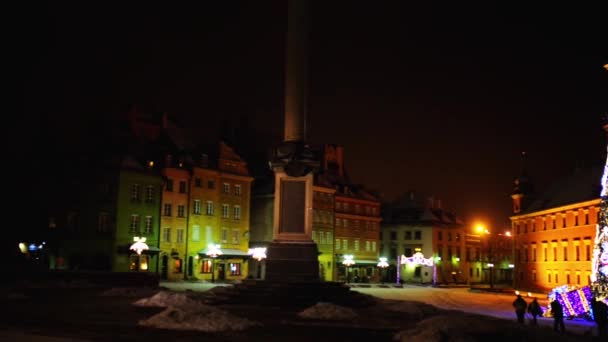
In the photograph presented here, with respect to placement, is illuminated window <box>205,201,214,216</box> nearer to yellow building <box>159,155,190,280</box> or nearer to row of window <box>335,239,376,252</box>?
yellow building <box>159,155,190,280</box>

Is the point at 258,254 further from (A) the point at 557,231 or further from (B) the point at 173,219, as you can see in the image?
(A) the point at 557,231

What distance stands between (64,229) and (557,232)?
4609cm

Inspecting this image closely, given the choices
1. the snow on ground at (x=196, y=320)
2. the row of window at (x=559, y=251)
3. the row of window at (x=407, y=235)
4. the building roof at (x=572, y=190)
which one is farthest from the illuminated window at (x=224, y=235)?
the snow on ground at (x=196, y=320)

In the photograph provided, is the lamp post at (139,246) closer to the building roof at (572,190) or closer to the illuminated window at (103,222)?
the illuminated window at (103,222)

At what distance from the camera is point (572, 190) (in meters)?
67.4

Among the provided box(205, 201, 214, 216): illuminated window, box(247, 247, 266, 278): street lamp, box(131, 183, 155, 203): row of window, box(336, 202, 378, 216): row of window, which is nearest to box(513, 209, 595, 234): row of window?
box(336, 202, 378, 216): row of window

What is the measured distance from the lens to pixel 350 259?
86188 millimetres

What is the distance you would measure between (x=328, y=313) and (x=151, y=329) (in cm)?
665

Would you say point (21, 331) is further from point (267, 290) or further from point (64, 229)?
point (64, 229)

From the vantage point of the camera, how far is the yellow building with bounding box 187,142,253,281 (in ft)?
230

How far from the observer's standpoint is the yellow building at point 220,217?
230 feet

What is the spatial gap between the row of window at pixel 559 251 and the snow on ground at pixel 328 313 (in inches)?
1634

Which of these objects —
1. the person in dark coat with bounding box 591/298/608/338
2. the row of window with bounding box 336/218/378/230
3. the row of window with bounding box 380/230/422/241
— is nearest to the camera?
the person in dark coat with bounding box 591/298/608/338

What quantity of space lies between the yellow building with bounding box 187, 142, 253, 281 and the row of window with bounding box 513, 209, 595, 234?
102 ft
